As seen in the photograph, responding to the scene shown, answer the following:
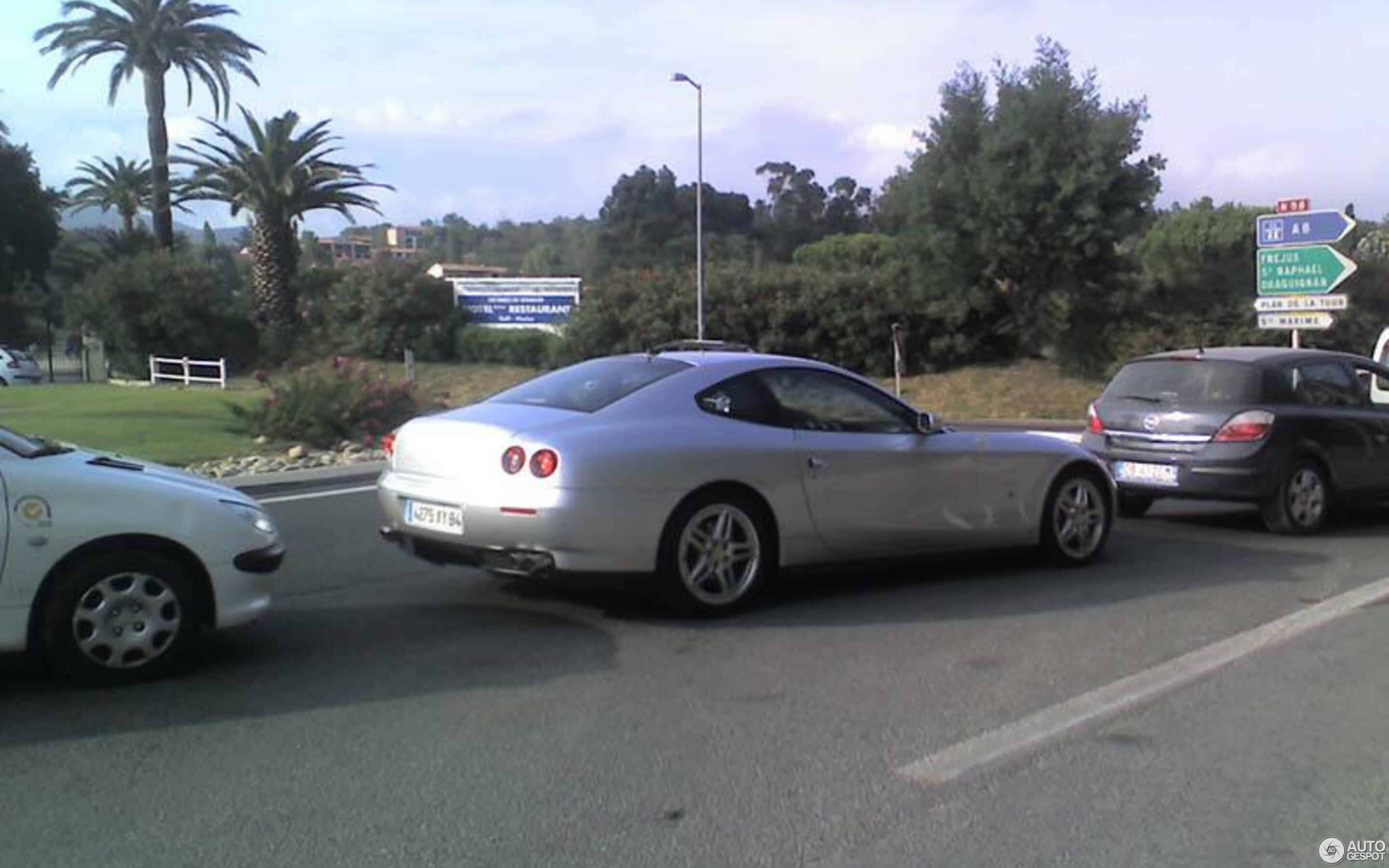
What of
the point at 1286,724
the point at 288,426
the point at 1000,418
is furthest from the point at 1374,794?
the point at 1000,418

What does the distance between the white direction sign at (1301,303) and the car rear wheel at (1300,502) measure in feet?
31.5

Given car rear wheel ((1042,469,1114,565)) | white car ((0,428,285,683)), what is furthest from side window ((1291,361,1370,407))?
white car ((0,428,285,683))

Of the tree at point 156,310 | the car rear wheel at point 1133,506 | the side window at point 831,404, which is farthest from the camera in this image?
the tree at point 156,310

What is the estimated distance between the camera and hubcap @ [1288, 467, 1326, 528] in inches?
366

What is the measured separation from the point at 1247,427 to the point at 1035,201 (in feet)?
73.8

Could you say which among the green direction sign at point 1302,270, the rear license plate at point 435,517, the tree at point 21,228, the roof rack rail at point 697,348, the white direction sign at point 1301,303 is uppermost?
the tree at point 21,228

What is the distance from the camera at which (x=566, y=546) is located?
231 inches

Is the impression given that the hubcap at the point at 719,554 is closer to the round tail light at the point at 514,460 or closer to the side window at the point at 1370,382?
the round tail light at the point at 514,460

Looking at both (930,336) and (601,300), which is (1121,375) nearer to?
(930,336)

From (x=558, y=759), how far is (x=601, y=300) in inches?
1350

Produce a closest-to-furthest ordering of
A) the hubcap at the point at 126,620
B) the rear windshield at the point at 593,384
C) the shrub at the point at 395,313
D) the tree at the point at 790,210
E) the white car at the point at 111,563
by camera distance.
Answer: the white car at the point at 111,563
the hubcap at the point at 126,620
the rear windshield at the point at 593,384
the shrub at the point at 395,313
the tree at the point at 790,210

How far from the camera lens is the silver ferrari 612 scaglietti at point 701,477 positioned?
5934 mm

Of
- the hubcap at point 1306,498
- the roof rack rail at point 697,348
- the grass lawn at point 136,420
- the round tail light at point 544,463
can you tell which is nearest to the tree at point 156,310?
the grass lawn at point 136,420

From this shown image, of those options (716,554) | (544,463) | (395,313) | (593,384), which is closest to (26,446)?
(544,463)
